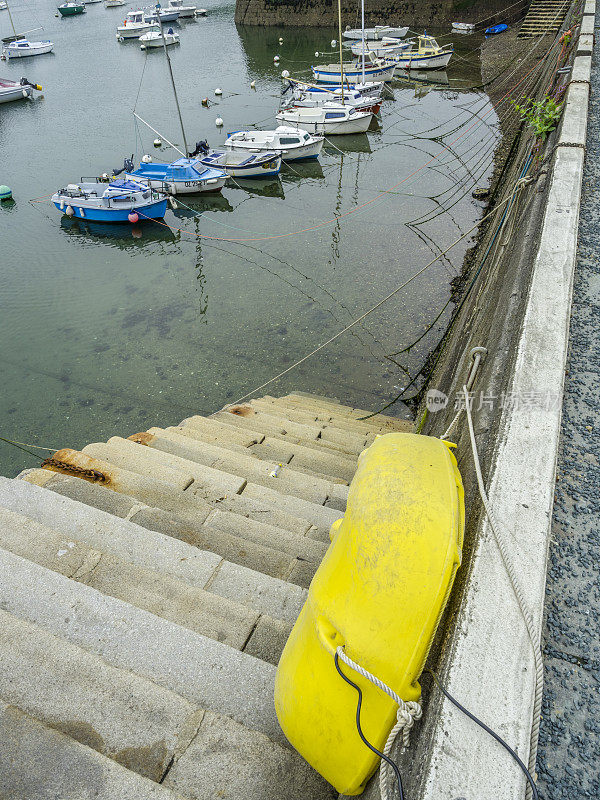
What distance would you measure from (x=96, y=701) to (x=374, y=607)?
4.46 ft

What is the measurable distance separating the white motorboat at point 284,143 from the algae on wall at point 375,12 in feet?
78.0

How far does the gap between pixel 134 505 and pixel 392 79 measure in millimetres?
31389

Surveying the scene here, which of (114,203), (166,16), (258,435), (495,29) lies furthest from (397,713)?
(166,16)

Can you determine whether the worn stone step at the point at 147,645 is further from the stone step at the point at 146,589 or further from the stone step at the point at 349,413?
the stone step at the point at 349,413

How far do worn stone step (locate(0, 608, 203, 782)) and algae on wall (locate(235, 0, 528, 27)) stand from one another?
42298 mm

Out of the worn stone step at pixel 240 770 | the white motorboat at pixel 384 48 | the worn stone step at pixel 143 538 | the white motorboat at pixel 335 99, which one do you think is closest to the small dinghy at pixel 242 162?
the white motorboat at pixel 335 99

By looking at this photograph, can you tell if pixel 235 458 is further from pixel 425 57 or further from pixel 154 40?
pixel 154 40

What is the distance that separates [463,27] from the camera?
110 ft

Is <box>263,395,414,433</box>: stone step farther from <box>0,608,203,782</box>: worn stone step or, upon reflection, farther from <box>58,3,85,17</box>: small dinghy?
<box>58,3,85,17</box>: small dinghy

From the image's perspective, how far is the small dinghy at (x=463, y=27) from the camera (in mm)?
33319

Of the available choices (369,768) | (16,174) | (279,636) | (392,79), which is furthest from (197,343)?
(392,79)

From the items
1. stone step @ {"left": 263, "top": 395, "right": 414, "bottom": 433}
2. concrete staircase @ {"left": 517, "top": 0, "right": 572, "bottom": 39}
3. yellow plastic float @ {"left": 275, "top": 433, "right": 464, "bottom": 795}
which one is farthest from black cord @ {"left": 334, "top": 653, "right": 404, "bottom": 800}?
concrete staircase @ {"left": 517, "top": 0, "right": 572, "bottom": 39}

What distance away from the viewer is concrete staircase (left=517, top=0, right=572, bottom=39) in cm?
2779

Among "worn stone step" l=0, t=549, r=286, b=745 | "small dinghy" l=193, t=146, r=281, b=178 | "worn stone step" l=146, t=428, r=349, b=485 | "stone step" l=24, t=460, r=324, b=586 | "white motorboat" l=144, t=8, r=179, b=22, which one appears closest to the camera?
"worn stone step" l=0, t=549, r=286, b=745
